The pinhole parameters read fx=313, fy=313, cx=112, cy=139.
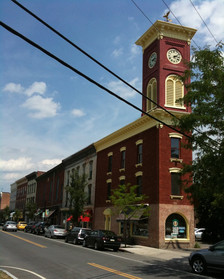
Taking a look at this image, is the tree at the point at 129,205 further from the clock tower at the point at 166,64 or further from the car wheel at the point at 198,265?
the car wheel at the point at 198,265

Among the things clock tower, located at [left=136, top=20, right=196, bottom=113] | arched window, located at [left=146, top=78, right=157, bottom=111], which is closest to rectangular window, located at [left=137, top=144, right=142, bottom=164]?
clock tower, located at [left=136, top=20, right=196, bottom=113]

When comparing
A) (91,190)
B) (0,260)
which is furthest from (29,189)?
(0,260)

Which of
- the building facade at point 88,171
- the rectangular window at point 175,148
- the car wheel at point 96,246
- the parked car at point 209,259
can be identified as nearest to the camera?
the parked car at point 209,259

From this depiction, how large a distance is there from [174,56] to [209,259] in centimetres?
2305

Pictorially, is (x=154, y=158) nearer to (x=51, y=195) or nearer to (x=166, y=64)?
(x=166, y=64)

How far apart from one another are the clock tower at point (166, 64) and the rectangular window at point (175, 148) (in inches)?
115

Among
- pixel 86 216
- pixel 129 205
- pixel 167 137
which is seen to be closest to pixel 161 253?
pixel 129 205

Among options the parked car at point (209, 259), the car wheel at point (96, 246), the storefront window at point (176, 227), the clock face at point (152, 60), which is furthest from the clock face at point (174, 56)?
the parked car at point (209, 259)

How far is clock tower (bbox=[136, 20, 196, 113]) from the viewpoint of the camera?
30.0 meters

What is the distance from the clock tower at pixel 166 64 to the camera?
1182 inches

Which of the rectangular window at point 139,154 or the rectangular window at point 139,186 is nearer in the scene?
the rectangular window at point 139,186

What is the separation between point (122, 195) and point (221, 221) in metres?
13.0

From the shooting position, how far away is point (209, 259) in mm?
12570

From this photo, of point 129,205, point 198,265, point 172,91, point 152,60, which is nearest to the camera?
point 198,265
